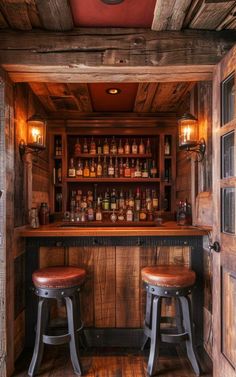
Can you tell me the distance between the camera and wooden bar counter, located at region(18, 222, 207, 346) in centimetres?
234

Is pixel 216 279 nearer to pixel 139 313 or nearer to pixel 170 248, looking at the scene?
pixel 170 248

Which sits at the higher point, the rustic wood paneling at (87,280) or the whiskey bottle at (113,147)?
the whiskey bottle at (113,147)

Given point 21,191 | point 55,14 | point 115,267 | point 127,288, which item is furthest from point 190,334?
point 55,14

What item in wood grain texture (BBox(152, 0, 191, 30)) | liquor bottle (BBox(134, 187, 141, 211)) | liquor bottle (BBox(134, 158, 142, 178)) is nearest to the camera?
wood grain texture (BBox(152, 0, 191, 30))

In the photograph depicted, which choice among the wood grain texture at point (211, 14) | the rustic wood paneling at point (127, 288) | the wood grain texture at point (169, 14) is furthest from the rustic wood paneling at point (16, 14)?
the rustic wood paneling at point (127, 288)

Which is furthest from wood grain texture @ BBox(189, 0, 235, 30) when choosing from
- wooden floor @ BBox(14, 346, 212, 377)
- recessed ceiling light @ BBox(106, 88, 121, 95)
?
wooden floor @ BBox(14, 346, 212, 377)

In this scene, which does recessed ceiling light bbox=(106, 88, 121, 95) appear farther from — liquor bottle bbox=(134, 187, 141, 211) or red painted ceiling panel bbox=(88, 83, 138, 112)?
liquor bottle bbox=(134, 187, 141, 211)

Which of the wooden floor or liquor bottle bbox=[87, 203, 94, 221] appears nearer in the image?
the wooden floor

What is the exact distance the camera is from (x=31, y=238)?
233cm

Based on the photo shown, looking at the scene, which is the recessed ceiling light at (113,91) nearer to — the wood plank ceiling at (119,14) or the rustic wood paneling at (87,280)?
the wood plank ceiling at (119,14)

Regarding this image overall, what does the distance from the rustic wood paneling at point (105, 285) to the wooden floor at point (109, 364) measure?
248 millimetres

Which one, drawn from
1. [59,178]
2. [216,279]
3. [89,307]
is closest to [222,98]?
[216,279]

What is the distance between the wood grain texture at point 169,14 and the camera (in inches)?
60.5

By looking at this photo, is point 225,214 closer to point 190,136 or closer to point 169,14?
point 190,136
